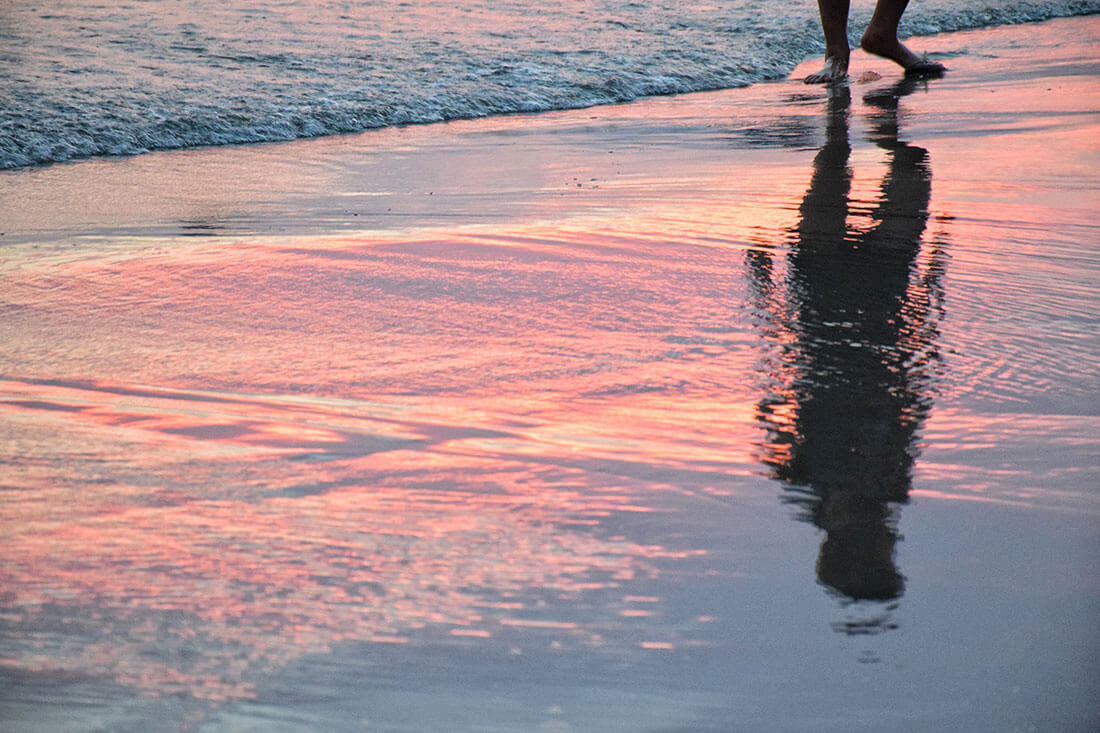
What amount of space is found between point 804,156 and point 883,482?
2.69m

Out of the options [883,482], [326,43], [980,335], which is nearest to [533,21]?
[326,43]

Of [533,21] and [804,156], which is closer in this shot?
[804,156]

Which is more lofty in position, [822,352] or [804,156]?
[804,156]

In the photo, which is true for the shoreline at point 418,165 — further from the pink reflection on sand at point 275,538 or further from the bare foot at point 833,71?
the pink reflection on sand at point 275,538

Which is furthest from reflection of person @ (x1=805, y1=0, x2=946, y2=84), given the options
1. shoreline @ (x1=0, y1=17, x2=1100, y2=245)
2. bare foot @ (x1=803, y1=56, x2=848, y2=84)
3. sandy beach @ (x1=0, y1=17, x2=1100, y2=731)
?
sandy beach @ (x1=0, y1=17, x2=1100, y2=731)

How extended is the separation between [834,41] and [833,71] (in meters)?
0.17

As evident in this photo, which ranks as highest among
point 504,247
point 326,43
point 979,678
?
point 326,43

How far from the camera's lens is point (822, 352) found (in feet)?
6.43

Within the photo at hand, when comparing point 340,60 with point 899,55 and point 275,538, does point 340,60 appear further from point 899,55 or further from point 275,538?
point 275,538

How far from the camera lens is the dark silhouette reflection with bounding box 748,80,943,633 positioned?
1316 millimetres

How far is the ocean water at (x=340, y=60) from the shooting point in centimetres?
488

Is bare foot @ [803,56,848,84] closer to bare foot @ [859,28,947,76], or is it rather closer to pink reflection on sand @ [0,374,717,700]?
bare foot @ [859,28,947,76]

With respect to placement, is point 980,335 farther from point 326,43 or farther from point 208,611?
point 326,43

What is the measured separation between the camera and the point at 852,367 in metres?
1.88
